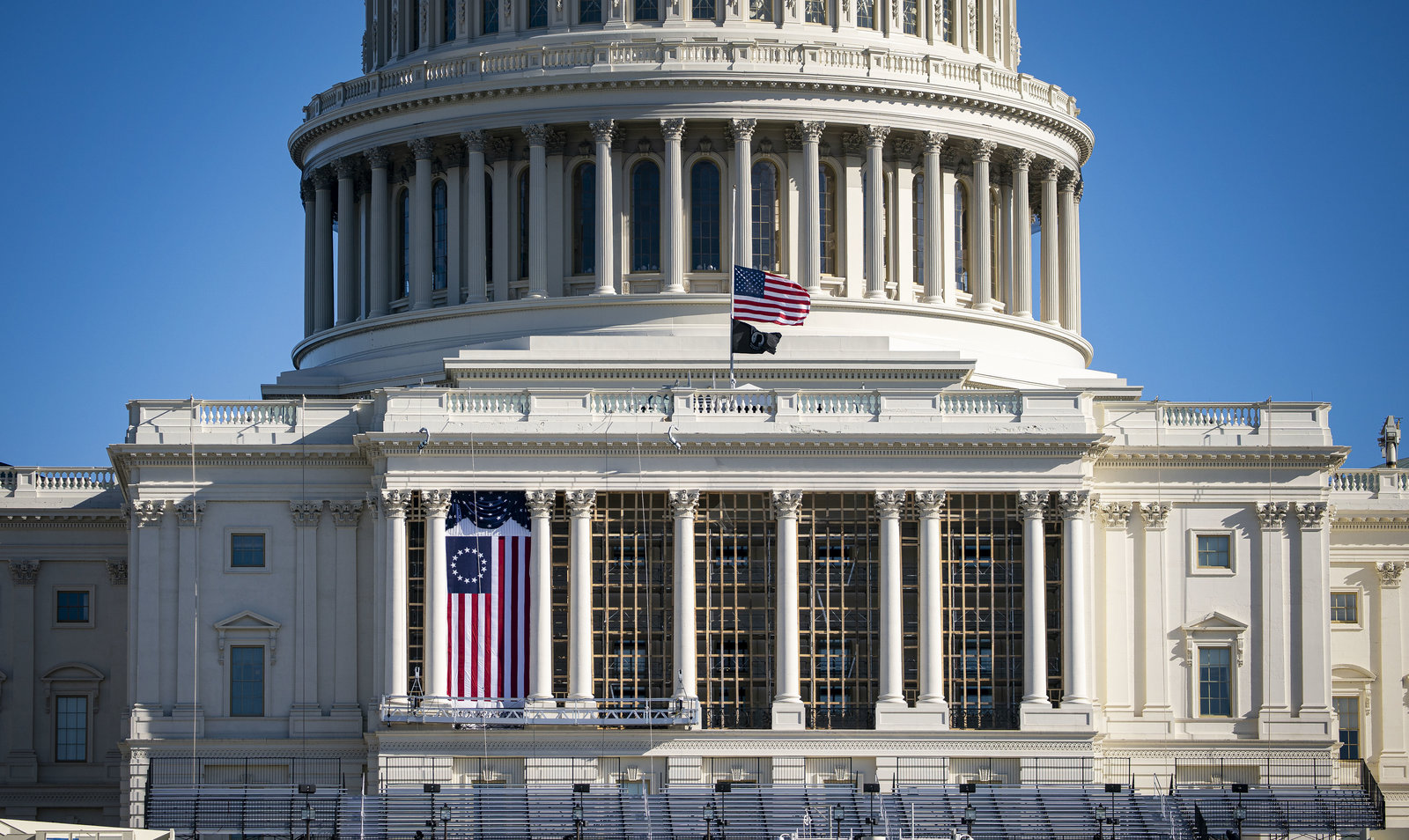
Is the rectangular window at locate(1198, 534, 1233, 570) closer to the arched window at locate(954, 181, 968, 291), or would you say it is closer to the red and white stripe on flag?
the arched window at locate(954, 181, 968, 291)

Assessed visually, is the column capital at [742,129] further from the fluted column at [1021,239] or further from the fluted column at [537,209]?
the fluted column at [1021,239]

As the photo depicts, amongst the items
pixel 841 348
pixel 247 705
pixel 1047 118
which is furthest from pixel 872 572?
pixel 1047 118

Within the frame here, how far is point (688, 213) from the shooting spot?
80.3 meters

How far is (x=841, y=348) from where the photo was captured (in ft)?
245

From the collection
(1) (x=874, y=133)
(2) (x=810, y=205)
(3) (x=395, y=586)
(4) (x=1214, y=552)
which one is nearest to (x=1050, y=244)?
(1) (x=874, y=133)

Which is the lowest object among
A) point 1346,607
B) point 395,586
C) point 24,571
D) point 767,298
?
point 1346,607

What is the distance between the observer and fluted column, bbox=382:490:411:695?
66.1 metres

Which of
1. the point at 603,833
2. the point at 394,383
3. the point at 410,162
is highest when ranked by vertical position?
the point at 410,162

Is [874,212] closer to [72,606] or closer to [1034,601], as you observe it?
[1034,601]

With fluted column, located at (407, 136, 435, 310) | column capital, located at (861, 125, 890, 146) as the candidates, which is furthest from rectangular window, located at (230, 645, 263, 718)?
column capital, located at (861, 125, 890, 146)

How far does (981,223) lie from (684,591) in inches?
839

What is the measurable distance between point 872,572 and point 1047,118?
74.0 ft

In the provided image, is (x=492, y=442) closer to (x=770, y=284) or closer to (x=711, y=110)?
(x=770, y=284)

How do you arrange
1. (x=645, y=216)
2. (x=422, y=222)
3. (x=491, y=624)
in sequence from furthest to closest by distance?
1. (x=422, y=222)
2. (x=645, y=216)
3. (x=491, y=624)
